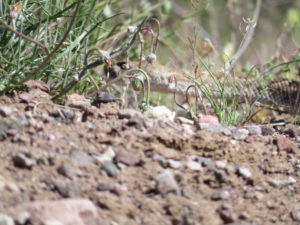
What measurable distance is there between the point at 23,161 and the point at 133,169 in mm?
432

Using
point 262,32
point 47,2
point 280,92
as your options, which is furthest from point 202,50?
point 262,32

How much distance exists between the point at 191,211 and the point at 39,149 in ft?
2.08

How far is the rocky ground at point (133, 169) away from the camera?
93.0 inches

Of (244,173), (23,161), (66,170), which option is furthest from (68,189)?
(244,173)

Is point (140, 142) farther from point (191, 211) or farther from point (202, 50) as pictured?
point (202, 50)

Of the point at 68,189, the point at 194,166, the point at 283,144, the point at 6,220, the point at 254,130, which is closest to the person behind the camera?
the point at 6,220

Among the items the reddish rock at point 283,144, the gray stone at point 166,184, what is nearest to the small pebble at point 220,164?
the gray stone at point 166,184

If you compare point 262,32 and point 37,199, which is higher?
point 262,32

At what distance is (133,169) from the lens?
8.71 feet

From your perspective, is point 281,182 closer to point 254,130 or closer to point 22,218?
point 254,130

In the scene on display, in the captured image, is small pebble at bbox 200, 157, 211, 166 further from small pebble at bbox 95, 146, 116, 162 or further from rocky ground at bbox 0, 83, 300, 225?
small pebble at bbox 95, 146, 116, 162

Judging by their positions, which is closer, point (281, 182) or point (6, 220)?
point (6, 220)

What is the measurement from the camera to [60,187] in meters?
2.39

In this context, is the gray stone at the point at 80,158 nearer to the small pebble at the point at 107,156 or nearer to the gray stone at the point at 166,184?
the small pebble at the point at 107,156
